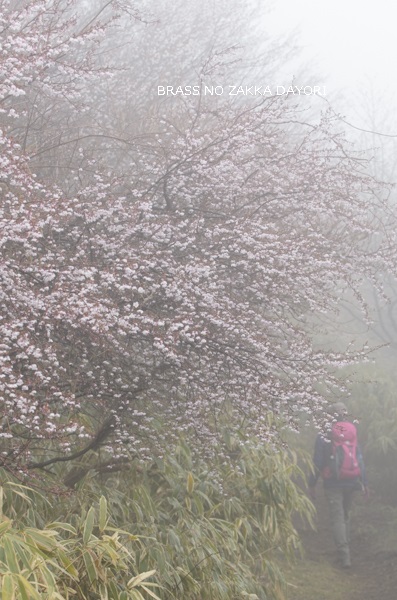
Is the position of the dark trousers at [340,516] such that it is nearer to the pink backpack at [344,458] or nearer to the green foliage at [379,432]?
the pink backpack at [344,458]

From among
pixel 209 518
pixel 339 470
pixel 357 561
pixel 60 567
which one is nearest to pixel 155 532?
pixel 209 518

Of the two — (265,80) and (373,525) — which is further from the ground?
(265,80)

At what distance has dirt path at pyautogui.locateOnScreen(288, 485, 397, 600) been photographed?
7551mm

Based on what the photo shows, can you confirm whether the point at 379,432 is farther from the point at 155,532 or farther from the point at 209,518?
the point at 155,532

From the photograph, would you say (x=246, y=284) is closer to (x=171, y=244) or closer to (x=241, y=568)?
(x=171, y=244)

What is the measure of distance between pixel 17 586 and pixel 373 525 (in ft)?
23.4

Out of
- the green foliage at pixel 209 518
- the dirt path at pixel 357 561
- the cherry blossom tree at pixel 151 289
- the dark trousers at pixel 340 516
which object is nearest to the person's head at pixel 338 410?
the cherry blossom tree at pixel 151 289

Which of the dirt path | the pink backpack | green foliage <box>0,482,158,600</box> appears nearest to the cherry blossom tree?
green foliage <box>0,482,158,600</box>

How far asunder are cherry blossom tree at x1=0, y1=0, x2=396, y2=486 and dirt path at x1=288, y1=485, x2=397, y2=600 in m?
2.55

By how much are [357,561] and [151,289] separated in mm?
5149

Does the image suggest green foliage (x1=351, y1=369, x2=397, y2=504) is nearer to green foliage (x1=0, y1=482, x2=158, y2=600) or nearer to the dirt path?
the dirt path

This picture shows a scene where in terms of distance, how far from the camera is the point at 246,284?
5.92m

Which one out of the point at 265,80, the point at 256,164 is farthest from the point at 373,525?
the point at 265,80

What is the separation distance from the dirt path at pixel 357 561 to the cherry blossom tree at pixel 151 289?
2546mm
